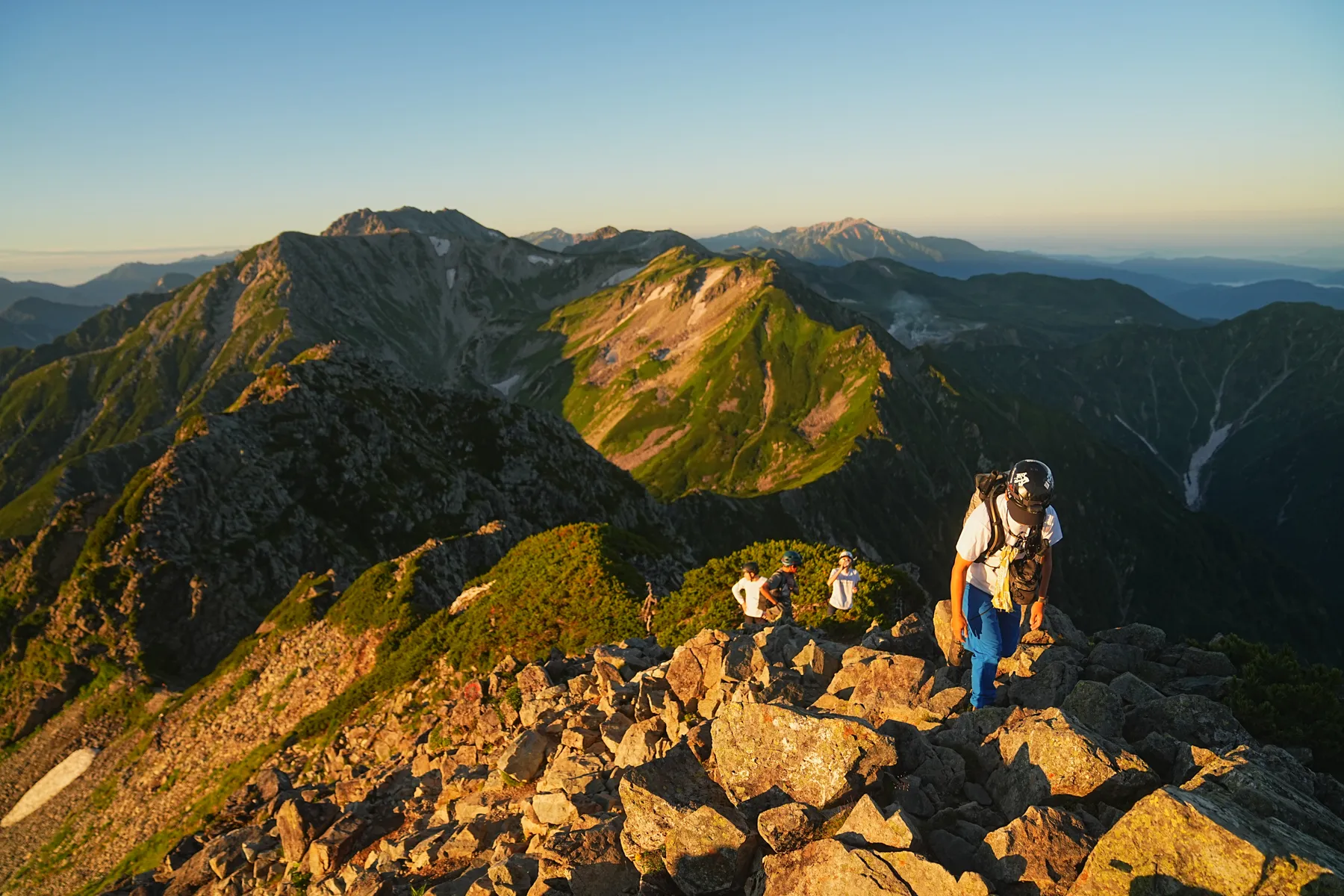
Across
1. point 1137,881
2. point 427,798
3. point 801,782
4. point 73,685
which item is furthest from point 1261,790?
point 73,685

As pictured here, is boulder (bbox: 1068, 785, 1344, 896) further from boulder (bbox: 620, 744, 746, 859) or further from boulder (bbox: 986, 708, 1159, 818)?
boulder (bbox: 620, 744, 746, 859)

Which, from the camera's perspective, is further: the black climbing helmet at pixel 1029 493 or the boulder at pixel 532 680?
the boulder at pixel 532 680

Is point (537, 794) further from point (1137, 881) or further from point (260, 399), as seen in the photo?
point (260, 399)

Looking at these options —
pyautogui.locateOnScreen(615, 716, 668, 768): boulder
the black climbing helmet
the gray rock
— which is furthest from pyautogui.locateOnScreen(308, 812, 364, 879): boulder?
the gray rock

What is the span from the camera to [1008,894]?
792 cm

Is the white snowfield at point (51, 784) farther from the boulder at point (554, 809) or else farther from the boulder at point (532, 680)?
the boulder at point (554, 809)

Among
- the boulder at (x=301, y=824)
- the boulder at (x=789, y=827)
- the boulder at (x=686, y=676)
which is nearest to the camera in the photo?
the boulder at (x=789, y=827)

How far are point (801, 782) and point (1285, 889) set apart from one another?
5440 millimetres

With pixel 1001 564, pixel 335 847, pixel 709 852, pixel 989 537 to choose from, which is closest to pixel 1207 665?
pixel 1001 564

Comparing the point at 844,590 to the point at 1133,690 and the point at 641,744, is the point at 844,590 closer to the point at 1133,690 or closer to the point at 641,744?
the point at 1133,690

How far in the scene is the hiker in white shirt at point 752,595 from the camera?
21156mm

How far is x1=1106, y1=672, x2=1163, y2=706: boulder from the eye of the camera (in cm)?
1234

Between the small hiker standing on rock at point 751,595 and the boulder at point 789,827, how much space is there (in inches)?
439

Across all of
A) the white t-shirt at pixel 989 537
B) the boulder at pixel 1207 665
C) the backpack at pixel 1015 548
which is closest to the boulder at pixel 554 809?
the white t-shirt at pixel 989 537
